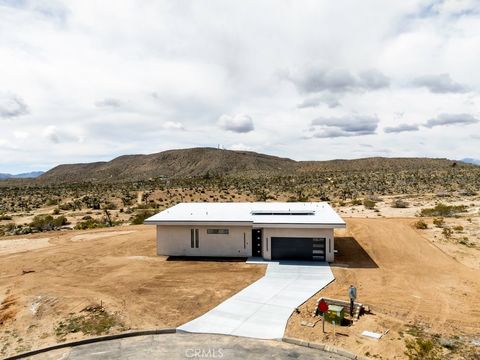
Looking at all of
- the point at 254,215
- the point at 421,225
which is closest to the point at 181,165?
the point at 421,225

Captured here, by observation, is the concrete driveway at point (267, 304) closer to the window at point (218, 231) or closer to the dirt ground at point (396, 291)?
the dirt ground at point (396, 291)

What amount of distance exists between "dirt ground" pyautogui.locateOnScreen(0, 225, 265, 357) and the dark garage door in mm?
2420

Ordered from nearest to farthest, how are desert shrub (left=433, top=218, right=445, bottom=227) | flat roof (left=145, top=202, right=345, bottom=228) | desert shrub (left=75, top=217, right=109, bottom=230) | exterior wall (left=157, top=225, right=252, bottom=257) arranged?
flat roof (left=145, top=202, right=345, bottom=228) → exterior wall (left=157, top=225, right=252, bottom=257) → desert shrub (left=433, top=218, right=445, bottom=227) → desert shrub (left=75, top=217, right=109, bottom=230)

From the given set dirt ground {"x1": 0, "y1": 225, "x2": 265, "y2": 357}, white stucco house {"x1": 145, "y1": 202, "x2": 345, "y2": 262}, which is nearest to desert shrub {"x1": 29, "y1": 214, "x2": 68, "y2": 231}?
dirt ground {"x1": 0, "y1": 225, "x2": 265, "y2": 357}

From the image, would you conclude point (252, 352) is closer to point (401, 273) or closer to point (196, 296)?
point (196, 296)

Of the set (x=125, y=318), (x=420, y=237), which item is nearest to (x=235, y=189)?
(x=420, y=237)

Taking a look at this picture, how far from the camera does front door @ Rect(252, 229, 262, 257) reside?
26.5m

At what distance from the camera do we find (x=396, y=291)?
19578 millimetres

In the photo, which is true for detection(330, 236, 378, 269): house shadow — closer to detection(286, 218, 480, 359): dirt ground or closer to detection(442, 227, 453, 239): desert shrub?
detection(286, 218, 480, 359): dirt ground

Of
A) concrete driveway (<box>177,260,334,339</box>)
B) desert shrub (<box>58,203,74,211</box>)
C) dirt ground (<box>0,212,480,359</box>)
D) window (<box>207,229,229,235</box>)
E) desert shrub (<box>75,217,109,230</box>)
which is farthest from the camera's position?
desert shrub (<box>58,203,74,211</box>)

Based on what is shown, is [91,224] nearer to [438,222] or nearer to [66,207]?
[66,207]

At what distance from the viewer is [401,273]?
22.9 metres

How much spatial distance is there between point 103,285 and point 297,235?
467 inches

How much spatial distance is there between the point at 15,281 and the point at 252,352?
631 inches
